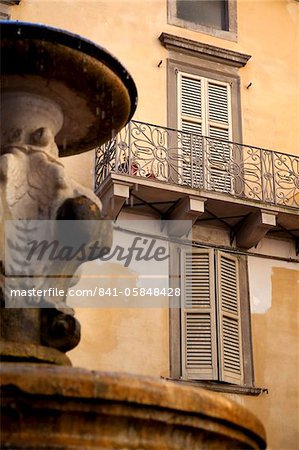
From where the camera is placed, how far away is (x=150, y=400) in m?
4.02

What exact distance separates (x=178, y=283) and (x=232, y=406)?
309 inches

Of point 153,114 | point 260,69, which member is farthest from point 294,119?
point 153,114

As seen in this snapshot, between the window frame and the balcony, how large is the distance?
0.57 m

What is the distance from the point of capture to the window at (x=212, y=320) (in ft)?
38.5

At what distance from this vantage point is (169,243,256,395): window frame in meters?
11.6

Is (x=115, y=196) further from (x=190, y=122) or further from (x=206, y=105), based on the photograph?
(x=206, y=105)

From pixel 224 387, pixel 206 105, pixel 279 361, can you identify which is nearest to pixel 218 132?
pixel 206 105

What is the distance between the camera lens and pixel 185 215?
1222 cm

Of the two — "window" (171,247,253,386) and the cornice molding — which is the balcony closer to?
"window" (171,247,253,386)

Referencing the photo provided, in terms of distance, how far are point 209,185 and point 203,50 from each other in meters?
2.50

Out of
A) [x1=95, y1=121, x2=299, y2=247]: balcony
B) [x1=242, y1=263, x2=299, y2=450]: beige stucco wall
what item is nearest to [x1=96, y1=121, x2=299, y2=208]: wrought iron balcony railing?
[x1=95, y1=121, x2=299, y2=247]: balcony

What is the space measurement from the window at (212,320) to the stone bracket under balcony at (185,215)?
31 cm

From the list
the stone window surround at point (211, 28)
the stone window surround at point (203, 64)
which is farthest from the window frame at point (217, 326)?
the stone window surround at point (211, 28)

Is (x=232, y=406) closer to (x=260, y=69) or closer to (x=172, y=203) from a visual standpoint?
(x=172, y=203)
